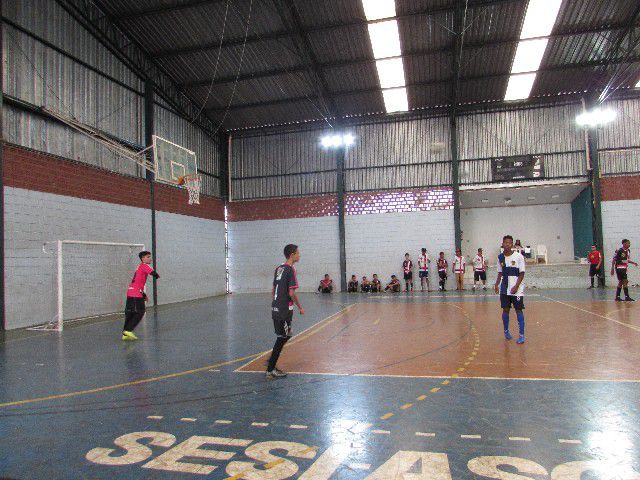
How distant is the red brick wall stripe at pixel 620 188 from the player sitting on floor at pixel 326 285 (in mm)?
14627

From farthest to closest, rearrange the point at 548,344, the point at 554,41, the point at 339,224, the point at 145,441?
1. the point at 339,224
2. the point at 554,41
3. the point at 548,344
4. the point at 145,441

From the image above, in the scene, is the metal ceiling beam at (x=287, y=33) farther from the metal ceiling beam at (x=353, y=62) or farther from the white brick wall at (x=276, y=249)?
the white brick wall at (x=276, y=249)

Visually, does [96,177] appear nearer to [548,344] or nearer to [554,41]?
[548,344]

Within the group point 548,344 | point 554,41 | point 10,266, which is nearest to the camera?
point 548,344

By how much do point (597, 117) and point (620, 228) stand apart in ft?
18.7

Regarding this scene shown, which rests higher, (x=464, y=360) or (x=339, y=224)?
(x=339, y=224)

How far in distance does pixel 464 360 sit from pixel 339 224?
1727cm

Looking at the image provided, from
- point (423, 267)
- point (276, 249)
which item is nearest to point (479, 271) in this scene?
point (423, 267)

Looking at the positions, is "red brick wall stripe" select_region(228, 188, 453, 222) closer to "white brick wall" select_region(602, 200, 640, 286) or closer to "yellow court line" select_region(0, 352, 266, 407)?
"white brick wall" select_region(602, 200, 640, 286)

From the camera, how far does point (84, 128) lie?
1473 centimetres

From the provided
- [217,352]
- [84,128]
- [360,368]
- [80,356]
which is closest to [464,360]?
[360,368]

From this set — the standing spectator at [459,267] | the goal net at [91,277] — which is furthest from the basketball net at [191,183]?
the standing spectator at [459,267]

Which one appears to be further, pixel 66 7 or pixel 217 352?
pixel 66 7

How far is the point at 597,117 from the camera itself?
21391 mm
